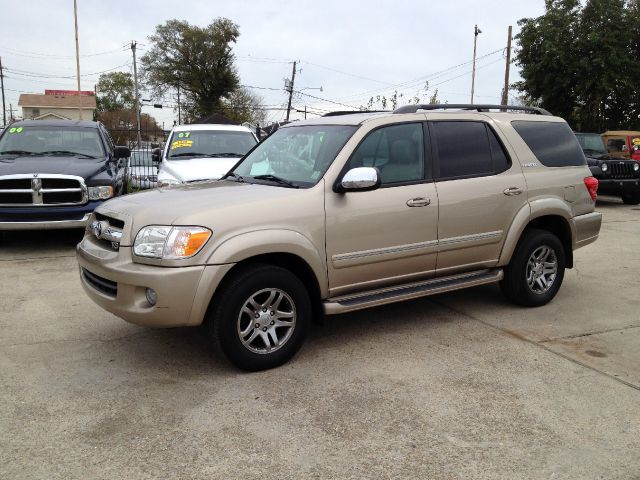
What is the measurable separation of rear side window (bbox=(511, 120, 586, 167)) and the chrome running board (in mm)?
1223

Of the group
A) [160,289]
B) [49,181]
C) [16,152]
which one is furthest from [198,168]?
[160,289]

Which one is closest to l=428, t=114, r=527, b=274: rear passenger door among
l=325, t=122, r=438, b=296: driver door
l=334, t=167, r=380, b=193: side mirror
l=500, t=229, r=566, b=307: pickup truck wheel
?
l=325, t=122, r=438, b=296: driver door

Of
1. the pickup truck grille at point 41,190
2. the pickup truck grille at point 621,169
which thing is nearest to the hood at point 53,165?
the pickup truck grille at point 41,190

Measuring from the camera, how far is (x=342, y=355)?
4410mm

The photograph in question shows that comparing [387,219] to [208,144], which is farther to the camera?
[208,144]

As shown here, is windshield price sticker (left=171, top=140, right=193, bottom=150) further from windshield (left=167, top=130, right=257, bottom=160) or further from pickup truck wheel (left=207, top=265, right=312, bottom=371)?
pickup truck wheel (left=207, top=265, right=312, bottom=371)

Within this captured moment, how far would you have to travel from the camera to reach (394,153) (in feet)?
15.4

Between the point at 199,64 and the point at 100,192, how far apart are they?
208ft

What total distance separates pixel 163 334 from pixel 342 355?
1.53m

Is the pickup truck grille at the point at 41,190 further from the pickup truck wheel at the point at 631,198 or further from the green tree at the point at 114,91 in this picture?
the green tree at the point at 114,91

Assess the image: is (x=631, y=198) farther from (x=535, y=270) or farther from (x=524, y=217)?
(x=524, y=217)

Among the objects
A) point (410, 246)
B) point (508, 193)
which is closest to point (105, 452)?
point (410, 246)

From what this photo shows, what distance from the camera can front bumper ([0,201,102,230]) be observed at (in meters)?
7.64

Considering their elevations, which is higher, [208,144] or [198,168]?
[208,144]
